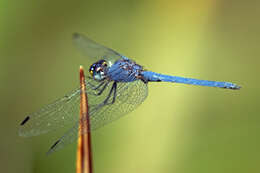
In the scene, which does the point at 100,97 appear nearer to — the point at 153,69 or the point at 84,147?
the point at 153,69

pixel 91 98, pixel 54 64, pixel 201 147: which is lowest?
pixel 201 147

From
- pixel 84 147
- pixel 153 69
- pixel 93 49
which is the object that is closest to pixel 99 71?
pixel 93 49

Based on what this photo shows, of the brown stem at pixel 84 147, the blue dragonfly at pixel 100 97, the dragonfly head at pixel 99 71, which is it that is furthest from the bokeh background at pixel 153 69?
the brown stem at pixel 84 147

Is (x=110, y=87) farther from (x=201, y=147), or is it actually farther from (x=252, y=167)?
(x=252, y=167)

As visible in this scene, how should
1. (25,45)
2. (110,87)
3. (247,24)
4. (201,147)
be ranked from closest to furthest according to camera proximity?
(110,87), (201,147), (25,45), (247,24)

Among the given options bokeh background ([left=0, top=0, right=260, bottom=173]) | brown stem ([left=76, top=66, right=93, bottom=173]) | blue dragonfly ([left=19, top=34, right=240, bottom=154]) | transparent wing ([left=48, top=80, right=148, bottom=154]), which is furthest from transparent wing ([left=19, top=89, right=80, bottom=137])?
brown stem ([left=76, top=66, right=93, bottom=173])

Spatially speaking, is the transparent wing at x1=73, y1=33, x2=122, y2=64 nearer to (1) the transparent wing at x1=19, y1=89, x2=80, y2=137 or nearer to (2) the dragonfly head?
(2) the dragonfly head

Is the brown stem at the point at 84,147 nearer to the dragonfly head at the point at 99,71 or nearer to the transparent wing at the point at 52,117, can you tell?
the transparent wing at the point at 52,117

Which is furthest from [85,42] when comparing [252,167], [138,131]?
[252,167]
